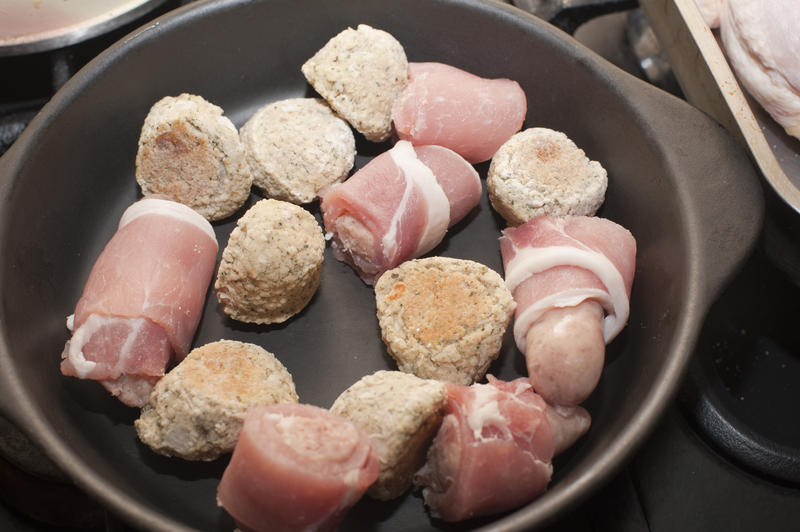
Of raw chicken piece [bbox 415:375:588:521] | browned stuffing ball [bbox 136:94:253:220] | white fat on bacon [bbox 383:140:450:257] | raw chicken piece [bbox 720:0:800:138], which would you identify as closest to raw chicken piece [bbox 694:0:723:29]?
raw chicken piece [bbox 720:0:800:138]

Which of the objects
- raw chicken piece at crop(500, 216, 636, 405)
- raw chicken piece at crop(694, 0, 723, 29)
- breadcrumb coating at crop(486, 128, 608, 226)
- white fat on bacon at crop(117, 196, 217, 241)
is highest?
raw chicken piece at crop(694, 0, 723, 29)

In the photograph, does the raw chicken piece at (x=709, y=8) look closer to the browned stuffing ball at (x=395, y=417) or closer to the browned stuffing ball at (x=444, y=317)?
the browned stuffing ball at (x=444, y=317)

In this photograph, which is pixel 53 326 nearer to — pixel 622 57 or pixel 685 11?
pixel 685 11

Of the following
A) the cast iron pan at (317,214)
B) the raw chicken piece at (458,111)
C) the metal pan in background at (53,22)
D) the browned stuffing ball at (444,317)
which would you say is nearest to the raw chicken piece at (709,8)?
the cast iron pan at (317,214)

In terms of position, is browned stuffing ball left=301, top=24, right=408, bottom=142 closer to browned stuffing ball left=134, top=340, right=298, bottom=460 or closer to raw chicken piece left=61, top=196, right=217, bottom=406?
raw chicken piece left=61, top=196, right=217, bottom=406

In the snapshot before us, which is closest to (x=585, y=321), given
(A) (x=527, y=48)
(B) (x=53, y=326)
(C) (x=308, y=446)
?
(C) (x=308, y=446)

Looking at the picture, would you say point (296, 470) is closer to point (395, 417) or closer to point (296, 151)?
point (395, 417)
